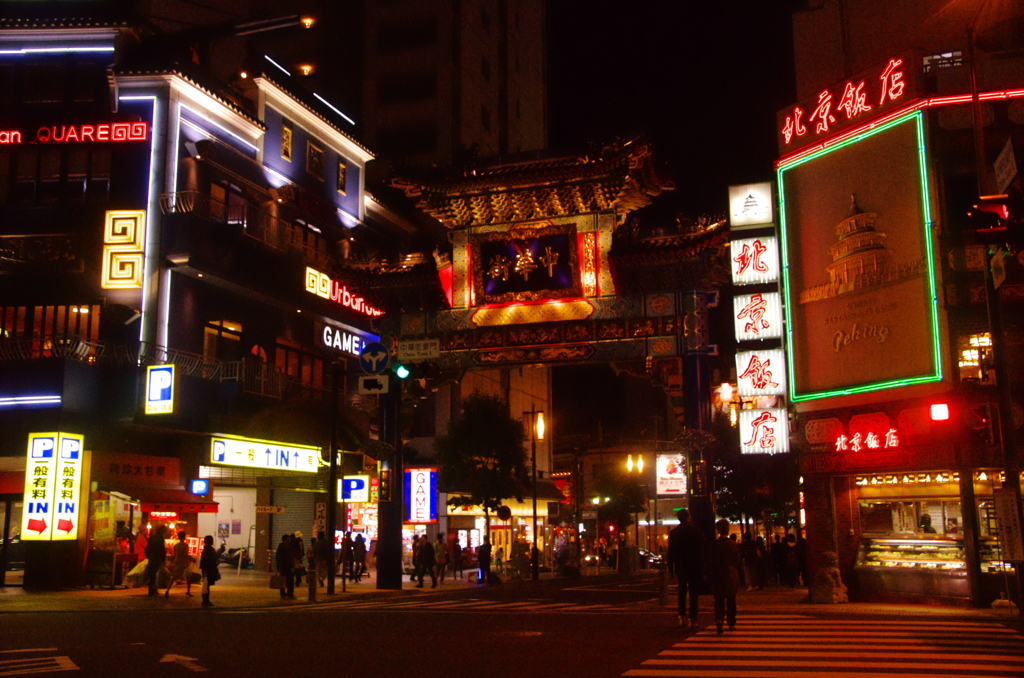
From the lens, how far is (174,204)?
102 feet

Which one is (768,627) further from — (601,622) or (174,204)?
(174,204)

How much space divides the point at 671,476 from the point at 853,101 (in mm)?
24879

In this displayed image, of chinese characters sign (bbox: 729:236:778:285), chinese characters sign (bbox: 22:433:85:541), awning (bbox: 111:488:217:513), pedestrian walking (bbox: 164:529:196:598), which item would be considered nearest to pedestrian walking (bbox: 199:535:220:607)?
pedestrian walking (bbox: 164:529:196:598)

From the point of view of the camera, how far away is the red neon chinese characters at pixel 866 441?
875 inches

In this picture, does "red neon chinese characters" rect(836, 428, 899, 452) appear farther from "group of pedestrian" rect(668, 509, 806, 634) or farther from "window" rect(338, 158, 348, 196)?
"window" rect(338, 158, 348, 196)

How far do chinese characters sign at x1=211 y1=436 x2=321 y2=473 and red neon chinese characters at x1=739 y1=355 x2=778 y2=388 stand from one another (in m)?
17.2

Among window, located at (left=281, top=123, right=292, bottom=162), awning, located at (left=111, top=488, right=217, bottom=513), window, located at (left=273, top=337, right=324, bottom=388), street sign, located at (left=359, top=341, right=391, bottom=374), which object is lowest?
awning, located at (left=111, top=488, right=217, bottom=513)

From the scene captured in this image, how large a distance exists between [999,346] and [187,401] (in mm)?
24209

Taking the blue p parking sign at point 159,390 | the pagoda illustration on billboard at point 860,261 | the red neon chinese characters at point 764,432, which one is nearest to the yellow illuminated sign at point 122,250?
the blue p parking sign at point 159,390

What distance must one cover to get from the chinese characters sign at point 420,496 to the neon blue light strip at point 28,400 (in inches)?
455

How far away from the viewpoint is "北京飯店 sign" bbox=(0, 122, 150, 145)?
3095 centimetres

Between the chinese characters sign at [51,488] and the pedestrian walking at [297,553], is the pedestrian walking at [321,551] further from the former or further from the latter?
the chinese characters sign at [51,488]

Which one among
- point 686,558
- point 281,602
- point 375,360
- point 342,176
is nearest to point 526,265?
point 375,360

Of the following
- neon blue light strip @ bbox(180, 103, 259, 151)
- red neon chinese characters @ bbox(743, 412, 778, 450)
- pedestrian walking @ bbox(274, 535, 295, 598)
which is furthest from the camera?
neon blue light strip @ bbox(180, 103, 259, 151)
